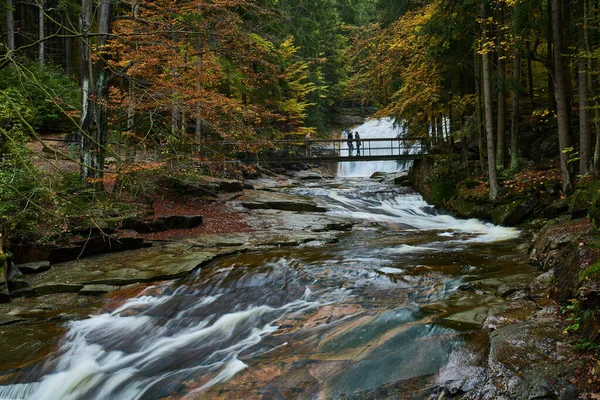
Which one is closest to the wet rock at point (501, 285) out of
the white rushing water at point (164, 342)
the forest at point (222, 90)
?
the white rushing water at point (164, 342)

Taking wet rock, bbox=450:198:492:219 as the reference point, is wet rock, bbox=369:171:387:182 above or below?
above

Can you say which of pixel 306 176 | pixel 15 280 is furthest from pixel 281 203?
pixel 306 176

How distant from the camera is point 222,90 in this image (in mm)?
21984

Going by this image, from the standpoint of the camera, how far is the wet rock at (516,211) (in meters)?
12.6

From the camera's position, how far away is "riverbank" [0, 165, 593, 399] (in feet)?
12.5

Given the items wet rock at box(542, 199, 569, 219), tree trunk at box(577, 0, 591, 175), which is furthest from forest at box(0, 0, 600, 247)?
wet rock at box(542, 199, 569, 219)

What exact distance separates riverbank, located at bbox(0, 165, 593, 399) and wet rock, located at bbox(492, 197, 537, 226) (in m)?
3.78

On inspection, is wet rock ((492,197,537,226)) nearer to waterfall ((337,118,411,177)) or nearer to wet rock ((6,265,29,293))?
wet rock ((6,265,29,293))

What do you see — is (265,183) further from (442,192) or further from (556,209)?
(556,209)

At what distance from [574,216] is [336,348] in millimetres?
7096

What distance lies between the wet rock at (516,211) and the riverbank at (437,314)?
12.4 feet

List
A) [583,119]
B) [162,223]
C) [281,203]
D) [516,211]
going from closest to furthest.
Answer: [583,119] < [162,223] < [516,211] < [281,203]

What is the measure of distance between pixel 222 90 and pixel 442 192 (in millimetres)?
12537

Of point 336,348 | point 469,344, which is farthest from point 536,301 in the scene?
point 336,348
